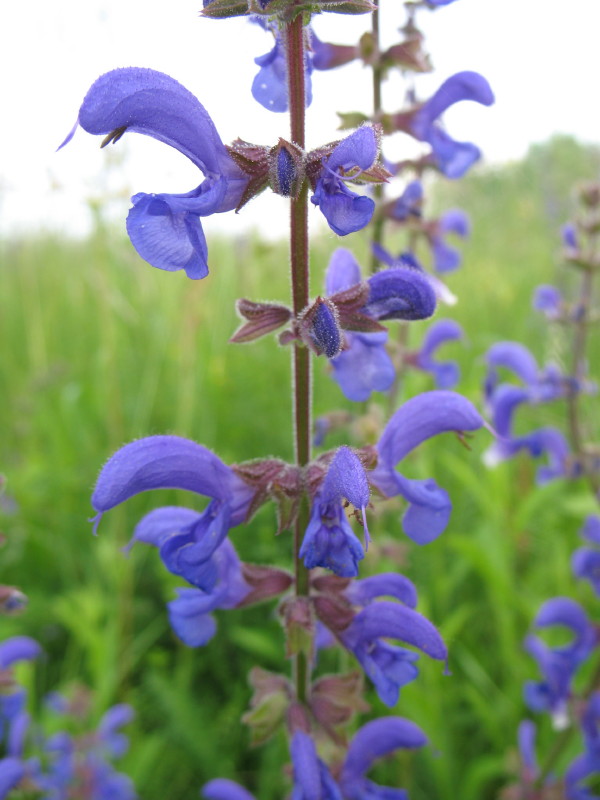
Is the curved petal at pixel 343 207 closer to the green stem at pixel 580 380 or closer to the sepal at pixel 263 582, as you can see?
the sepal at pixel 263 582

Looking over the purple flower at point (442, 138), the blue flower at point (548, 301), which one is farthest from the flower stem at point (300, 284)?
the blue flower at point (548, 301)

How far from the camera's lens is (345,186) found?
1215 millimetres

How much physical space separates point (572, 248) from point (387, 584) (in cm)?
237

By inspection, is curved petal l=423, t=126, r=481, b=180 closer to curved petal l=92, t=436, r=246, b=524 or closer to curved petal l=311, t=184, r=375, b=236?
curved petal l=311, t=184, r=375, b=236

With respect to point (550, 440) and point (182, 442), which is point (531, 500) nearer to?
point (550, 440)

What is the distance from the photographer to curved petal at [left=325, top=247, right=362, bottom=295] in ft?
5.97

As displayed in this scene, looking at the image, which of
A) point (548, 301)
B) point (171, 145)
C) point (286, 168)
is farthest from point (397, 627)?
point (548, 301)

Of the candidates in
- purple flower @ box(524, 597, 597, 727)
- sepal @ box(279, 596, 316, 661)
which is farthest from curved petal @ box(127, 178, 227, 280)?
purple flower @ box(524, 597, 597, 727)

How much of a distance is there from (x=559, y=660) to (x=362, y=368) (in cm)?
196

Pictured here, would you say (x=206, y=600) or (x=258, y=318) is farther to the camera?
(x=206, y=600)

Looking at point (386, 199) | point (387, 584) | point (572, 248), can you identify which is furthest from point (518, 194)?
point (387, 584)

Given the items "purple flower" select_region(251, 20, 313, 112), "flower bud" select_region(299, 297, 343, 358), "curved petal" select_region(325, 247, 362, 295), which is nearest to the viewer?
"flower bud" select_region(299, 297, 343, 358)

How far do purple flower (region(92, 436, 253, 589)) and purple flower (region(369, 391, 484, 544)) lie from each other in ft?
1.07

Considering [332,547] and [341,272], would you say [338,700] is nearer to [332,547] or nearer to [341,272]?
[332,547]
